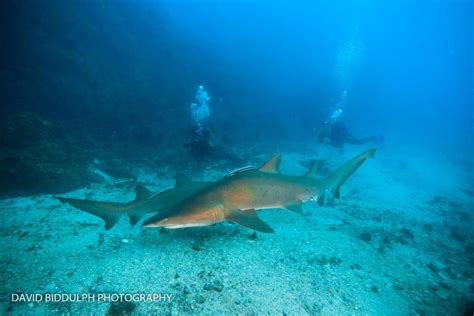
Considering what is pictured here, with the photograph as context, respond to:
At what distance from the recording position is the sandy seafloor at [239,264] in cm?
390

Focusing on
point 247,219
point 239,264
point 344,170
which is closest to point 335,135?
point 344,170

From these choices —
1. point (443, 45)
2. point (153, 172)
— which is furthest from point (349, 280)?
point (443, 45)

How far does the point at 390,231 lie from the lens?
8039mm

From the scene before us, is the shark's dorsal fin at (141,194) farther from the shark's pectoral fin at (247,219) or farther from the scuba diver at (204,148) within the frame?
the scuba diver at (204,148)

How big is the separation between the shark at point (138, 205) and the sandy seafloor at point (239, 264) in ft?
2.42

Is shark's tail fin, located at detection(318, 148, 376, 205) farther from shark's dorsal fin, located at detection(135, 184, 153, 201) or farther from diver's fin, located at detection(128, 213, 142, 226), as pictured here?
diver's fin, located at detection(128, 213, 142, 226)

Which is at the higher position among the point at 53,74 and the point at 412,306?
the point at 53,74

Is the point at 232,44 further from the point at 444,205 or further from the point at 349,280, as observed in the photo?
the point at 349,280

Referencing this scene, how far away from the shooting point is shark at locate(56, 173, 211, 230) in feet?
14.8

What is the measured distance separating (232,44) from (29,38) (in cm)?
6837

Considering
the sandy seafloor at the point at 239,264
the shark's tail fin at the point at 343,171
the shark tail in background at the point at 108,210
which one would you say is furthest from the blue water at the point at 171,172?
the shark's tail fin at the point at 343,171

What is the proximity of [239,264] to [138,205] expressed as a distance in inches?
95.3

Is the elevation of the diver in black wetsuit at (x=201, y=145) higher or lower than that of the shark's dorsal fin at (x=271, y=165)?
higher

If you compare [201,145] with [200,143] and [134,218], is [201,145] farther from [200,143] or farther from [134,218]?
[134,218]
